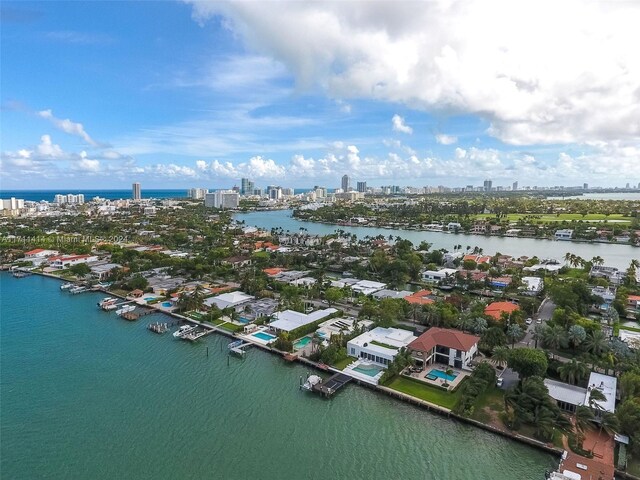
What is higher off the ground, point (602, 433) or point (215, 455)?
point (602, 433)

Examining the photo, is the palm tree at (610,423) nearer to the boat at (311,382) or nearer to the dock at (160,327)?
the boat at (311,382)

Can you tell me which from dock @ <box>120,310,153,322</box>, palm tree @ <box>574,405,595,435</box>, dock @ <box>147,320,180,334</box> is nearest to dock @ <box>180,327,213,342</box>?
dock @ <box>147,320,180,334</box>

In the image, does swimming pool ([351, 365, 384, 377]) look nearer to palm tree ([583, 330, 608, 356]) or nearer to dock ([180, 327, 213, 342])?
dock ([180, 327, 213, 342])

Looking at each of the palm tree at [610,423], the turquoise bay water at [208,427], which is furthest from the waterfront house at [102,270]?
the palm tree at [610,423]

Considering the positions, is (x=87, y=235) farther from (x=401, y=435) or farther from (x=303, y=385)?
(x=401, y=435)

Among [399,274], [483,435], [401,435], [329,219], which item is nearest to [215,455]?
[401,435]
